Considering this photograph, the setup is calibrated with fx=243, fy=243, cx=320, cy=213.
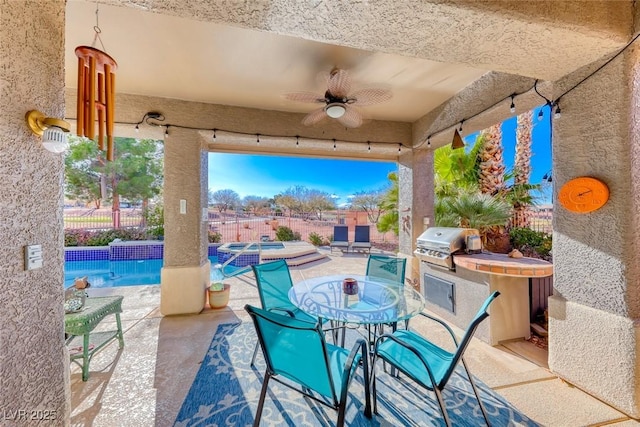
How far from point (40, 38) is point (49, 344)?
1618 millimetres

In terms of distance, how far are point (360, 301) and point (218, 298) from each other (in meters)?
2.47

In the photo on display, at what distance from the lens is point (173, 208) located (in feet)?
11.5

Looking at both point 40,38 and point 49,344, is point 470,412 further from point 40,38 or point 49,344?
point 40,38

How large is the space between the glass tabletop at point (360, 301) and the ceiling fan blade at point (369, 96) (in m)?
2.03

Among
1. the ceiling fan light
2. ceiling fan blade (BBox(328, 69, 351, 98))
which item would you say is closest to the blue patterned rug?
the ceiling fan light

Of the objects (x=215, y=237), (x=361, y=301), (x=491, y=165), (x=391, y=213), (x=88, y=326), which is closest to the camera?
(x=88, y=326)

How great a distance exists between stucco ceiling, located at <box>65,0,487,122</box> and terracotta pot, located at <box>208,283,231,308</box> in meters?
2.88

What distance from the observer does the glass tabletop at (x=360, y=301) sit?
1913mm

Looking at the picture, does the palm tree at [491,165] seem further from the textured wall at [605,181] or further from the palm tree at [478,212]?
the textured wall at [605,181]

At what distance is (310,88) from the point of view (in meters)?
3.11

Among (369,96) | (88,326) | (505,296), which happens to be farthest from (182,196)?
(505,296)

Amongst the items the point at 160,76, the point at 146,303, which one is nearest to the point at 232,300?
the point at 146,303

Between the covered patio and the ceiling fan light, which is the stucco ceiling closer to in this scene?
the covered patio

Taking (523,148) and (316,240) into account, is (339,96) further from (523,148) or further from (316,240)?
(316,240)
